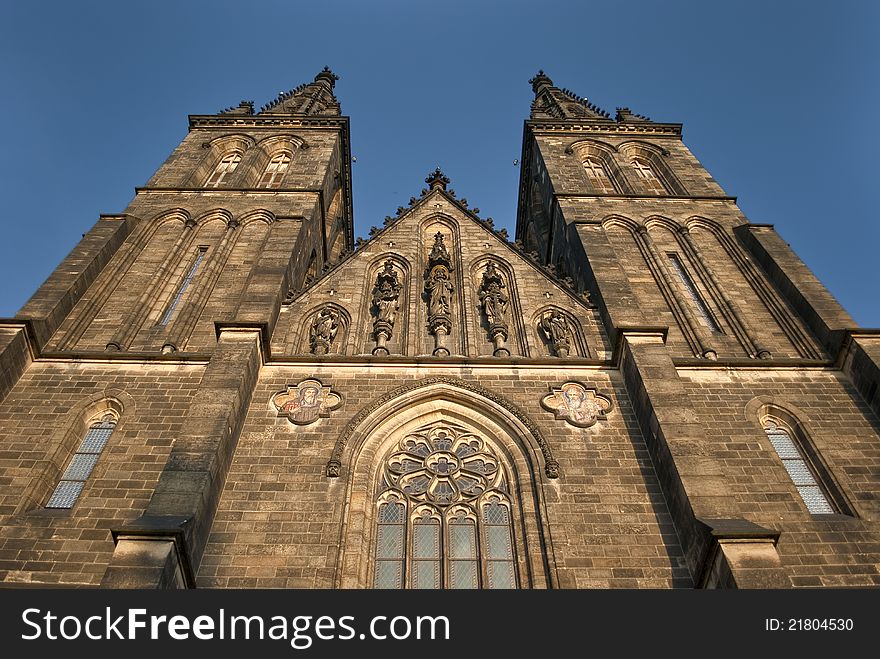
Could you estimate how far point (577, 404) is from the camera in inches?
475

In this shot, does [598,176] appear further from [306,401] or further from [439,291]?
[306,401]

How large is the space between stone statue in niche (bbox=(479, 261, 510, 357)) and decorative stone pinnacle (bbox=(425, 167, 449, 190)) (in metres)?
4.24

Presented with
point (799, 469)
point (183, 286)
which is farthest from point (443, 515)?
point (183, 286)

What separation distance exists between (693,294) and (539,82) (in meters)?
22.7

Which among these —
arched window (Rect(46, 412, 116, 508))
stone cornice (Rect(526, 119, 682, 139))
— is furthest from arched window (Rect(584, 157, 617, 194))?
arched window (Rect(46, 412, 116, 508))

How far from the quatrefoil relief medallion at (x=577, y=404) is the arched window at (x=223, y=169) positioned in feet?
39.6

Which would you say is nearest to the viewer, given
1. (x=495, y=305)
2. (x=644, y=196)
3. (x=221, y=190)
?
(x=495, y=305)

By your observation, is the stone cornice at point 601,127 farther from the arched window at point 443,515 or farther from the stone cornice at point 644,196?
the arched window at point 443,515

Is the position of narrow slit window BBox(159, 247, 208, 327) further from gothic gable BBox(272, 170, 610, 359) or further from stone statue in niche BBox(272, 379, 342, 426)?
stone statue in niche BBox(272, 379, 342, 426)

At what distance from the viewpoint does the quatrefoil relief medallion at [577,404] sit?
38.7ft

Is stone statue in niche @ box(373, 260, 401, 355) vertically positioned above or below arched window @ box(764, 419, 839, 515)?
above

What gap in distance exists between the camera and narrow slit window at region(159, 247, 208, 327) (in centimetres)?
1459
